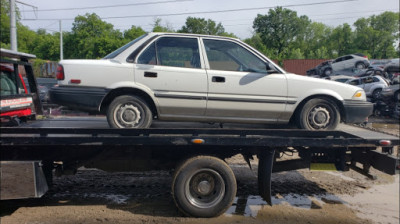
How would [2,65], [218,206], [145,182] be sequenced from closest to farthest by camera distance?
[218,206] < [2,65] < [145,182]

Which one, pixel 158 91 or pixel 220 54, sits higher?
pixel 220 54

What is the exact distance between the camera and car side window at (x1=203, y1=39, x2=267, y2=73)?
4.57 metres

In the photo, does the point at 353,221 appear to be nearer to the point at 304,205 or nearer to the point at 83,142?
the point at 304,205

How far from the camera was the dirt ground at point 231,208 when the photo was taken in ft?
14.0

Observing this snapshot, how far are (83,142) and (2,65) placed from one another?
75.9 inches

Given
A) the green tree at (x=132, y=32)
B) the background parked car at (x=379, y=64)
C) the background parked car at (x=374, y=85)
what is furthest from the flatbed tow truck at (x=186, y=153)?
the green tree at (x=132, y=32)

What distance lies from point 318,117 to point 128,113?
2.79 meters

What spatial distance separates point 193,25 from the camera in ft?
155

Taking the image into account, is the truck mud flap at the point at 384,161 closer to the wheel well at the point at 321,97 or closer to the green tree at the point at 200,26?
the wheel well at the point at 321,97

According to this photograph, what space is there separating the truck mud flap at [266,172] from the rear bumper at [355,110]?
4.51 ft

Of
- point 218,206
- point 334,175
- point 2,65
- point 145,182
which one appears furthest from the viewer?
point 334,175

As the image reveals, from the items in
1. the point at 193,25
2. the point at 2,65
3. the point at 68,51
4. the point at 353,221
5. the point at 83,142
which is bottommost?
the point at 353,221

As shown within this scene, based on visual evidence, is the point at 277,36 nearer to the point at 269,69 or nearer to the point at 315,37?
the point at 315,37

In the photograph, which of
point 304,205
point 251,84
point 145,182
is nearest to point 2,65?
point 145,182
